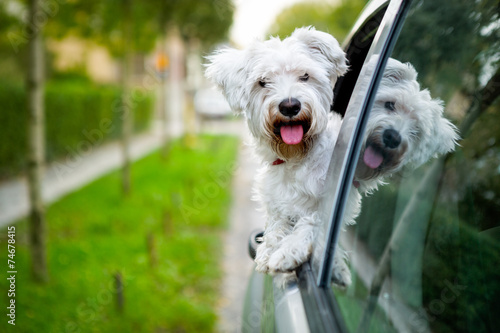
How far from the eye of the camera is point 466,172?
78.6 inches

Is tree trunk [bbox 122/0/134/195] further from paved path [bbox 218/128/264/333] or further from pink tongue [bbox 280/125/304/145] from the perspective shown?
pink tongue [bbox 280/125/304/145]

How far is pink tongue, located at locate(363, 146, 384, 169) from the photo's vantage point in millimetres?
1543

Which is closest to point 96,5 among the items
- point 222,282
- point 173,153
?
point 222,282

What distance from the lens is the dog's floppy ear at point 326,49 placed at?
1862 mm

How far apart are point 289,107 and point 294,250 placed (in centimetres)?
59

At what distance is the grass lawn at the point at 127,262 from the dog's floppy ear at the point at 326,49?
292 centimetres

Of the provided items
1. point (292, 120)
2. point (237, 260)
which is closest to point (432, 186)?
point (292, 120)

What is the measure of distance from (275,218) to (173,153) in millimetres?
12292

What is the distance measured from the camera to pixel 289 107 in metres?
1.82

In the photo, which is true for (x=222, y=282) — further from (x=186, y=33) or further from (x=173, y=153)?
(x=186, y=33)

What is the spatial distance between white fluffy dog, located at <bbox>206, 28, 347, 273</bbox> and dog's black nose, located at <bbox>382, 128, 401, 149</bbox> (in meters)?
0.34

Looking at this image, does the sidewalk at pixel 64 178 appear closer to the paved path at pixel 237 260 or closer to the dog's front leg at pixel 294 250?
the paved path at pixel 237 260

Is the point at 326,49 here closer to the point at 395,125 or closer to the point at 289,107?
the point at 289,107

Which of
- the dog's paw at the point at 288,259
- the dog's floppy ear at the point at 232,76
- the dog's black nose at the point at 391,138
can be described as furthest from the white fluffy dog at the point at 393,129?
the dog's floppy ear at the point at 232,76
